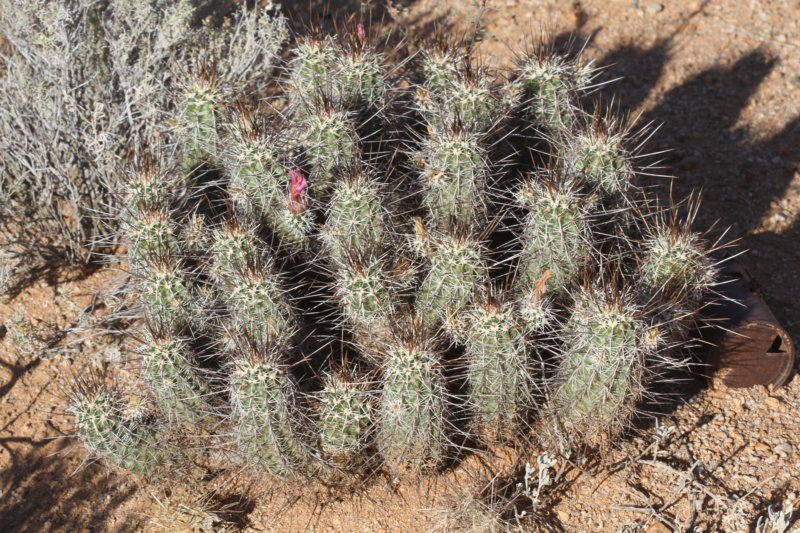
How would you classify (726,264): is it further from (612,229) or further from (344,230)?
(344,230)

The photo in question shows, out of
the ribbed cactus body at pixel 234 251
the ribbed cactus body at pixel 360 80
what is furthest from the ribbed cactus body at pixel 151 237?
the ribbed cactus body at pixel 360 80

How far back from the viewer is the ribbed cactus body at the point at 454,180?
3016mm

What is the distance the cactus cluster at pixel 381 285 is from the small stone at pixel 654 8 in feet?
9.16

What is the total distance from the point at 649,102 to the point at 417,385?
3.35 meters

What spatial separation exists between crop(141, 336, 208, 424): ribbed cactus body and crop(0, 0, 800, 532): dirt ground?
0.44m

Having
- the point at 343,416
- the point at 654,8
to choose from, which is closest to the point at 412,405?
the point at 343,416

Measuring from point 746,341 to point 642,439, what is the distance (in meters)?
0.64

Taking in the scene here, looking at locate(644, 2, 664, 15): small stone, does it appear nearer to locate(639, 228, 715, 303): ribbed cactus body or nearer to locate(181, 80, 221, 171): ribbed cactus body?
locate(639, 228, 715, 303): ribbed cactus body

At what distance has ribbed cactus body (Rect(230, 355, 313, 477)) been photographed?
108 inches

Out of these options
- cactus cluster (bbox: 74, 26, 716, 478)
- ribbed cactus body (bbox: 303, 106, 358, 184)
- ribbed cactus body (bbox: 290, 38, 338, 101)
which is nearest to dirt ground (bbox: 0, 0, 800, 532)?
cactus cluster (bbox: 74, 26, 716, 478)

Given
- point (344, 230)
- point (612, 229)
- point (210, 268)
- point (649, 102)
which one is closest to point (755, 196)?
point (649, 102)

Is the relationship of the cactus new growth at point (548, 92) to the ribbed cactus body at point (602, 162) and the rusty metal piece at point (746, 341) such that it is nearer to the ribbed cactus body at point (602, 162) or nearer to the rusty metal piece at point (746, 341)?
the ribbed cactus body at point (602, 162)

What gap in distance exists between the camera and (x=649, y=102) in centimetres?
533

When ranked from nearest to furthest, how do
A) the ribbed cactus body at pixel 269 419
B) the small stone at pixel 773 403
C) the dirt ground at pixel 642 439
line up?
1. the ribbed cactus body at pixel 269 419
2. the dirt ground at pixel 642 439
3. the small stone at pixel 773 403
